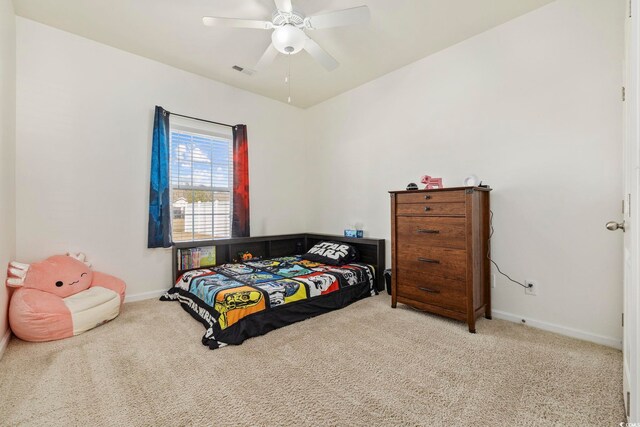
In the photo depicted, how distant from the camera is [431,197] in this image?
2.55 metres

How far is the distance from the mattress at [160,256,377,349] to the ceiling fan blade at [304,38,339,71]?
206 cm

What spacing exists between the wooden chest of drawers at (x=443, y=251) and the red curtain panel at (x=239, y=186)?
79.0 inches

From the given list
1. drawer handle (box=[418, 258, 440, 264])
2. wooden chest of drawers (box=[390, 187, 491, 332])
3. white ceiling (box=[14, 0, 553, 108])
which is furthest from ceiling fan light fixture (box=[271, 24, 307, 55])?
drawer handle (box=[418, 258, 440, 264])

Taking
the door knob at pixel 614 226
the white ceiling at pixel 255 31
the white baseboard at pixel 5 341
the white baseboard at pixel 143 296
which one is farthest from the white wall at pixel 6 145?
the door knob at pixel 614 226

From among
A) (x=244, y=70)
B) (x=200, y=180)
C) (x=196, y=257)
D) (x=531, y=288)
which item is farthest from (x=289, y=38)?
(x=531, y=288)

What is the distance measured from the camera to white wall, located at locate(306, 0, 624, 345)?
6.84 ft

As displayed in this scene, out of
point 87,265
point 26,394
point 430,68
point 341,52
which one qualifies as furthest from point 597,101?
point 87,265

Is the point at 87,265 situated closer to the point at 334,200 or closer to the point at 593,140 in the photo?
the point at 334,200

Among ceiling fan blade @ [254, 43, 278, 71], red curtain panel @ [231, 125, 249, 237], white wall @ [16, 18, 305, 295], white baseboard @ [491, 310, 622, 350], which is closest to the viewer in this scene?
white baseboard @ [491, 310, 622, 350]

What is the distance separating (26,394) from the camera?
1505 millimetres

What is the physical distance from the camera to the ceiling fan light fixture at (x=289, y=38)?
7.07 feet

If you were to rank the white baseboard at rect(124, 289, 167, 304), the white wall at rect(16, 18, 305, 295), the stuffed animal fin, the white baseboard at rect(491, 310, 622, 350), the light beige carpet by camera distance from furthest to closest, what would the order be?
the white baseboard at rect(124, 289, 167, 304)
the white wall at rect(16, 18, 305, 295)
the stuffed animal fin
the white baseboard at rect(491, 310, 622, 350)
the light beige carpet

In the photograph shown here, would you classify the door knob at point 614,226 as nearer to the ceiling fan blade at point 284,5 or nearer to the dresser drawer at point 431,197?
the dresser drawer at point 431,197

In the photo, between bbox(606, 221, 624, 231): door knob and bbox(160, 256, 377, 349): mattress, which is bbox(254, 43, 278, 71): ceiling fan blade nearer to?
bbox(160, 256, 377, 349): mattress
